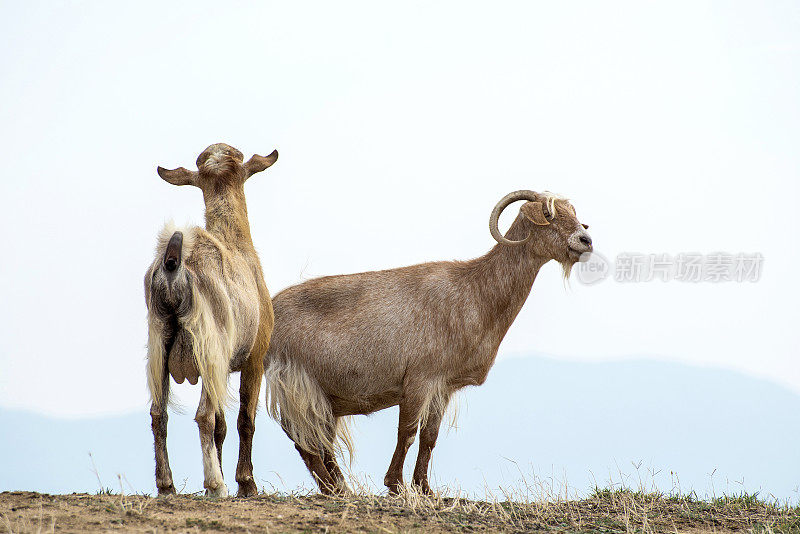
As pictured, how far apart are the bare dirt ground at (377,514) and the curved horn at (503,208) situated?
98.4 inches

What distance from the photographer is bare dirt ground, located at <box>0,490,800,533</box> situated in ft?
22.7

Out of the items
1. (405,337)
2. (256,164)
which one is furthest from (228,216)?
(405,337)

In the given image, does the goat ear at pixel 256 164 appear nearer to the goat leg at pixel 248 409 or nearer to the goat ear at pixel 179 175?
the goat ear at pixel 179 175

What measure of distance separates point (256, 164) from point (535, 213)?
2732mm

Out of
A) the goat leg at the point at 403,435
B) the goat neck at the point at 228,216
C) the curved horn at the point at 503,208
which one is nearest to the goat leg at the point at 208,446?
the goat neck at the point at 228,216

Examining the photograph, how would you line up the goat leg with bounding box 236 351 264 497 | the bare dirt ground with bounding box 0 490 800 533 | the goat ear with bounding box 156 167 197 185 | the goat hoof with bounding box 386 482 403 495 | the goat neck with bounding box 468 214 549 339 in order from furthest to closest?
the goat neck with bounding box 468 214 549 339, the goat ear with bounding box 156 167 197 185, the goat hoof with bounding box 386 482 403 495, the goat leg with bounding box 236 351 264 497, the bare dirt ground with bounding box 0 490 800 533

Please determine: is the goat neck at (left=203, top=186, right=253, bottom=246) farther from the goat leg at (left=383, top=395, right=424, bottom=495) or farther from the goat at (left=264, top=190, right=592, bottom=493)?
the goat leg at (left=383, top=395, right=424, bottom=495)

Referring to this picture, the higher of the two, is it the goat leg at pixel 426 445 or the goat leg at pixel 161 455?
the goat leg at pixel 161 455

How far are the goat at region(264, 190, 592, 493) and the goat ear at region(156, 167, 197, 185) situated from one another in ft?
5.52

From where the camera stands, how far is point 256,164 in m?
9.46

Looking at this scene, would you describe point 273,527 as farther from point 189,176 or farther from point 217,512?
point 189,176

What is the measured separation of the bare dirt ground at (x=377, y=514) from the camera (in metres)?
6.93

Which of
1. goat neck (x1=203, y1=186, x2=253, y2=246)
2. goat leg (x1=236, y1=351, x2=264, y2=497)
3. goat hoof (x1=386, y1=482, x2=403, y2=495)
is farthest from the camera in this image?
goat hoof (x1=386, y1=482, x2=403, y2=495)

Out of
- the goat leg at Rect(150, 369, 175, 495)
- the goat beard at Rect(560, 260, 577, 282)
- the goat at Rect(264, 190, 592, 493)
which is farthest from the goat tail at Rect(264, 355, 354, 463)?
the goat beard at Rect(560, 260, 577, 282)
